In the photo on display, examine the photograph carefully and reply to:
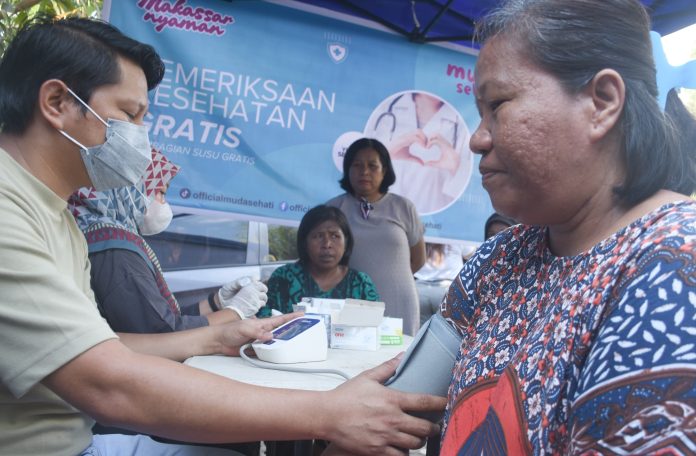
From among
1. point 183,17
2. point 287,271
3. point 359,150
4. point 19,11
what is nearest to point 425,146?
point 359,150

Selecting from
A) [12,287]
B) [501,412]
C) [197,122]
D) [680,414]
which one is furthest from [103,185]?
[197,122]

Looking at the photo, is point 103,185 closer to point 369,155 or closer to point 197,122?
point 197,122

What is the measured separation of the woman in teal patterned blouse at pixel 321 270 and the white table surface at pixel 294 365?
3.73 feet

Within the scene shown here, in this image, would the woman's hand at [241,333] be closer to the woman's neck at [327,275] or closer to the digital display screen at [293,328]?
the digital display screen at [293,328]

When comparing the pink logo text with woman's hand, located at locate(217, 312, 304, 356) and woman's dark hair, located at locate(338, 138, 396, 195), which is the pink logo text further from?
woman's hand, located at locate(217, 312, 304, 356)

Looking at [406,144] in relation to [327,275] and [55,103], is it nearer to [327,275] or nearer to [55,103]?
[327,275]

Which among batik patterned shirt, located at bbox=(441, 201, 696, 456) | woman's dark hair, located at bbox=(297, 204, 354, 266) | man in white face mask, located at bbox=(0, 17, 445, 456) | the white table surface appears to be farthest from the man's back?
A: woman's dark hair, located at bbox=(297, 204, 354, 266)

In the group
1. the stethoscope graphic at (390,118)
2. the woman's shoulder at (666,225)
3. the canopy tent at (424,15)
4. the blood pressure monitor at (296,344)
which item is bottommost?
the blood pressure monitor at (296,344)

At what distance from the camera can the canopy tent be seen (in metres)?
3.94

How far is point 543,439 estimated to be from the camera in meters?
0.81

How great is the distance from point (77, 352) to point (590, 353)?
3.05 feet

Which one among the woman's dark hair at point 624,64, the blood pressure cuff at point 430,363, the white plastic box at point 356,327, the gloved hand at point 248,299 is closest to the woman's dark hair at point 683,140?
the woman's dark hair at point 624,64

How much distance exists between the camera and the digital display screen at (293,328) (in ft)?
6.31

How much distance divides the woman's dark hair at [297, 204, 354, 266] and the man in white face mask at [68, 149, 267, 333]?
1081 millimetres
